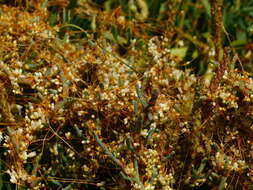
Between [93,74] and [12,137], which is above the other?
[93,74]

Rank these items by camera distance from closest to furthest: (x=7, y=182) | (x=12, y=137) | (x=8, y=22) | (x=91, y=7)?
(x=12, y=137) → (x=7, y=182) → (x=8, y=22) → (x=91, y=7)

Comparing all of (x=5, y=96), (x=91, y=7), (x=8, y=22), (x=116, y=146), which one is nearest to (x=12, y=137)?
(x=5, y=96)

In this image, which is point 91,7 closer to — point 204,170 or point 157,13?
point 157,13

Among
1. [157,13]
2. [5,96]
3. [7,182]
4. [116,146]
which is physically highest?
[157,13]

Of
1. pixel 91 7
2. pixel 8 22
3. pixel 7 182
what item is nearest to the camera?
pixel 7 182

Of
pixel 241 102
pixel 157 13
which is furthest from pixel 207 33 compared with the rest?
pixel 241 102

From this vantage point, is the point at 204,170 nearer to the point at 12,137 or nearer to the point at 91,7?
the point at 12,137

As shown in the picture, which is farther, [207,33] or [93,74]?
[207,33]
